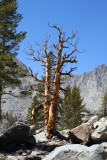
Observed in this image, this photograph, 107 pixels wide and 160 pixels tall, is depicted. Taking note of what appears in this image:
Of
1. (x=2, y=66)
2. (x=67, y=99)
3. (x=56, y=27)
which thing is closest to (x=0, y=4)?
(x=2, y=66)

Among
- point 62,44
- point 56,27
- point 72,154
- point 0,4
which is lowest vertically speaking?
point 72,154

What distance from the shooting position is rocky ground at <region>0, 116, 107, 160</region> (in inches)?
236

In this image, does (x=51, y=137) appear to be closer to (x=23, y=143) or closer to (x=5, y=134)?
(x=23, y=143)

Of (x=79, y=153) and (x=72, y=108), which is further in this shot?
(x=72, y=108)

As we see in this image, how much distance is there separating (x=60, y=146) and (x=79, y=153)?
1010 mm

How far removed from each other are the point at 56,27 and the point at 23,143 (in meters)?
9.68

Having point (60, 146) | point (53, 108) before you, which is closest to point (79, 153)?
point (60, 146)

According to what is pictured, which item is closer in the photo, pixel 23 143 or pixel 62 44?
pixel 23 143

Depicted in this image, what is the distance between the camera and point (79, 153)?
598 cm

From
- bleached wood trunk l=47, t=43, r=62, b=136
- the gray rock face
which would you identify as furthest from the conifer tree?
the gray rock face

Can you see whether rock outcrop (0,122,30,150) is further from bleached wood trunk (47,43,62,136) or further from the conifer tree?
the conifer tree

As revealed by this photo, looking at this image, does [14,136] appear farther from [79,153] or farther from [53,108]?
[79,153]

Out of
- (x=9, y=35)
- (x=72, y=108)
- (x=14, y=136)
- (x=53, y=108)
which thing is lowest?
(x=14, y=136)

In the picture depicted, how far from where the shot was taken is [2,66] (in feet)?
68.6
